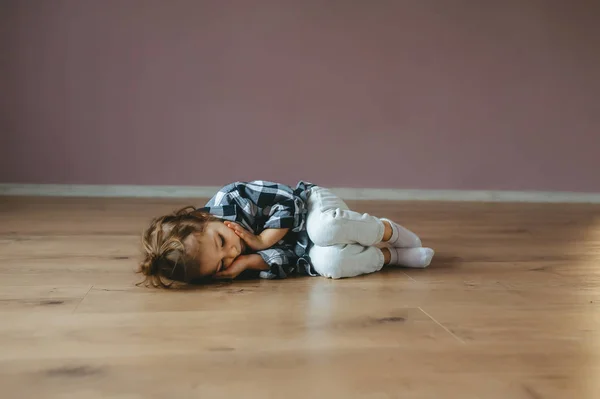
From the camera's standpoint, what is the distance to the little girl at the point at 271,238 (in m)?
1.46

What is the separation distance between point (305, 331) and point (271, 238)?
51 cm

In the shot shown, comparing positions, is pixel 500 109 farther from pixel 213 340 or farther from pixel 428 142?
pixel 213 340

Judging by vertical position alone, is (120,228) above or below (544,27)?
below

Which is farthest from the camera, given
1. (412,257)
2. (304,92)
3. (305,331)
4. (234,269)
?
(304,92)

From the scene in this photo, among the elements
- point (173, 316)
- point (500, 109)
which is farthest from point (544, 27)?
point (173, 316)

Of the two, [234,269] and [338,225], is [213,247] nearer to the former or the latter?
[234,269]

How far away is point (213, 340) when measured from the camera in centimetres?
107

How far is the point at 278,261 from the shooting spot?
161 centimetres

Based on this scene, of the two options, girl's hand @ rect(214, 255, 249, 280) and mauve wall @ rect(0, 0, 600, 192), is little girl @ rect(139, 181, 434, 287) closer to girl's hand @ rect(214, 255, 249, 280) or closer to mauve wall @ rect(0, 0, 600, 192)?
girl's hand @ rect(214, 255, 249, 280)

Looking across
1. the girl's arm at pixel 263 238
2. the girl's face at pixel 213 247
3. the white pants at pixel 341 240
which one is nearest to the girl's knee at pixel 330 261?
the white pants at pixel 341 240

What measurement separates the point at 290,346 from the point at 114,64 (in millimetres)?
2960

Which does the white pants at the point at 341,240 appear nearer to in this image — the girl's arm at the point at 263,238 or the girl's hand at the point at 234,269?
the girl's arm at the point at 263,238

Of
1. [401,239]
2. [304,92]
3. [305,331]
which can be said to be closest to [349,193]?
[304,92]

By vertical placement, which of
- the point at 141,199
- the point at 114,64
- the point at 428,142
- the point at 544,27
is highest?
the point at 544,27
